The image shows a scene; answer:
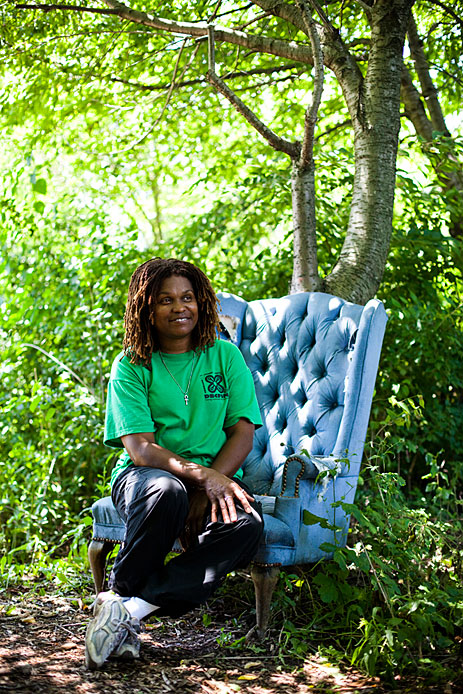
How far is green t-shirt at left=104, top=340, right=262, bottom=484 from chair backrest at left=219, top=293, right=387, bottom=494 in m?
0.40

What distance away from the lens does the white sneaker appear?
6.97 ft

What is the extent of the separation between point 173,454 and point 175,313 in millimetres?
522

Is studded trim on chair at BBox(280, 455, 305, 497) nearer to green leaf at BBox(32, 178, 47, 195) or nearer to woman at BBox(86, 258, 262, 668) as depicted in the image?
woman at BBox(86, 258, 262, 668)

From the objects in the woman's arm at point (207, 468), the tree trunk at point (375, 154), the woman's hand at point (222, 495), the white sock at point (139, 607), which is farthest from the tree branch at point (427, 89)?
the white sock at point (139, 607)

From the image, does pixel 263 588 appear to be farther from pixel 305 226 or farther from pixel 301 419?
pixel 305 226

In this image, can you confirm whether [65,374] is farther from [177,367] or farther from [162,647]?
[162,647]

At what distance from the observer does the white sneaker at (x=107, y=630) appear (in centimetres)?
212

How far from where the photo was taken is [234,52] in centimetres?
487

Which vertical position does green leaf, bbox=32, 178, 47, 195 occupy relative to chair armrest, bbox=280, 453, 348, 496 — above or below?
above

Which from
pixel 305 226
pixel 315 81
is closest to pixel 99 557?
pixel 305 226

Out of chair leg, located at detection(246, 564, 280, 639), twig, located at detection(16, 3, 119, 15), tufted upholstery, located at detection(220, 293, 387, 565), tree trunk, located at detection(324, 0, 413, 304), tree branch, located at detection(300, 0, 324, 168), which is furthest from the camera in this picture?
twig, located at detection(16, 3, 119, 15)

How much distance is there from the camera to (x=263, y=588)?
240 cm

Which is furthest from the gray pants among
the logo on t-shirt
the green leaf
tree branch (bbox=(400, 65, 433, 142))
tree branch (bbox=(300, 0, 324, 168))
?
tree branch (bbox=(400, 65, 433, 142))

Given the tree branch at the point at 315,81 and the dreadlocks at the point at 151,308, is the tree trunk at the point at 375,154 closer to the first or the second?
the tree branch at the point at 315,81
